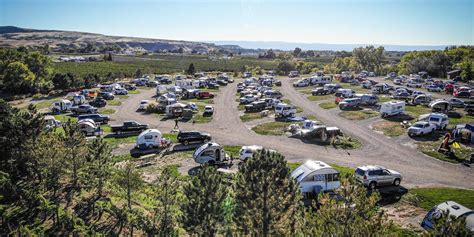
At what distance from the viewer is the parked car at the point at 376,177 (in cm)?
2581

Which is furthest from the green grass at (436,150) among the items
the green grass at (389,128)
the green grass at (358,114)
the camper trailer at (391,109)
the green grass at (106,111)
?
the green grass at (106,111)

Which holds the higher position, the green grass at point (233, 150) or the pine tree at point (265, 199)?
the pine tree at point (265, 199)

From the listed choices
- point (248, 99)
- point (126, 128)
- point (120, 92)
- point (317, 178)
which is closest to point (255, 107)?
point (248, 99)

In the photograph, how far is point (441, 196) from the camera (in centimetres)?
2447

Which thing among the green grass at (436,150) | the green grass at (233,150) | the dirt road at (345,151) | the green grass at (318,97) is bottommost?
the green grass at (233,150)

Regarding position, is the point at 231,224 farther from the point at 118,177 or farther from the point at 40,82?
the point at 40,82

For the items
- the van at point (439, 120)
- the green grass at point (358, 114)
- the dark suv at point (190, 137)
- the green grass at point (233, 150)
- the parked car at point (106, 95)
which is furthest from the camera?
the parked car at point (106, 95)

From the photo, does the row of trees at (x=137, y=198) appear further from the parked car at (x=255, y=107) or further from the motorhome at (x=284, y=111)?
the parked car at (x=255, y=107)

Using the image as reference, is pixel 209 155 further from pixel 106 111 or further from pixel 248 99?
pixel 248 99

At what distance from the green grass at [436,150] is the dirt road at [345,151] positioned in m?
1.01

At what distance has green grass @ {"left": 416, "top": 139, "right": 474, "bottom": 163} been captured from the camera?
3284cm

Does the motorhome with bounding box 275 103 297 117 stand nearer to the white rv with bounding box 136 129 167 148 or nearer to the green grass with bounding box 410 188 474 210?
the white rv with bounding box 136 129 167 148

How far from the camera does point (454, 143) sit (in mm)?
34594

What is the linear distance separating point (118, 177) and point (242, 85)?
66.2 metres
